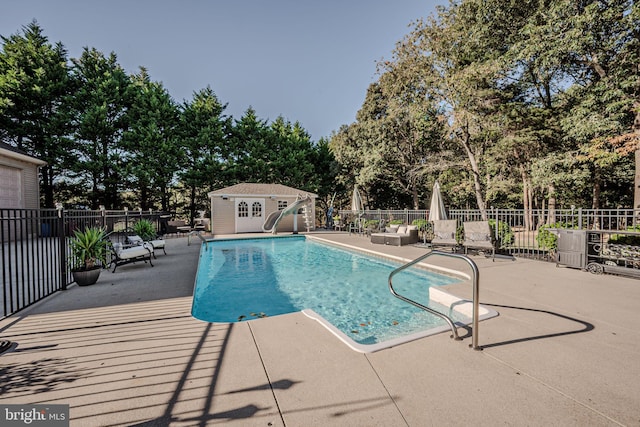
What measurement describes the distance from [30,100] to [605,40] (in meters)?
30.7

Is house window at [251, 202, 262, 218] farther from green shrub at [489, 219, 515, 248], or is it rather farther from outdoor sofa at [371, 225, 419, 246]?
green shrub at [489, 219, 515, 248]

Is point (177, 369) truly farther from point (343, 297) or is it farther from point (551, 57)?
point (551, 57)

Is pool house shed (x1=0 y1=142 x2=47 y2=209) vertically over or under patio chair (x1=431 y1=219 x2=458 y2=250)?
over

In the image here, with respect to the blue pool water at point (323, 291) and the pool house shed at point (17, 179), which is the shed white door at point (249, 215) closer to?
the blue pool water at point (323, 291)

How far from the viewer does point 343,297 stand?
240 inches

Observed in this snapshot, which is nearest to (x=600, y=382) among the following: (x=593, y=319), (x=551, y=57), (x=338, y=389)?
(x=593, y=319)

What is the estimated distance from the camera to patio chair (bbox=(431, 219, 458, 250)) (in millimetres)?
8805

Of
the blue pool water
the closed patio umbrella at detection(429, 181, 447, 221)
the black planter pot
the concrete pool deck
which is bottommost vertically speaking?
the blue pool water

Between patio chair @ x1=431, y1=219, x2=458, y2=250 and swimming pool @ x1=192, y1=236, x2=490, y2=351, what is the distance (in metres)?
1.76

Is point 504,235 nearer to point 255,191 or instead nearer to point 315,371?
point 315,371

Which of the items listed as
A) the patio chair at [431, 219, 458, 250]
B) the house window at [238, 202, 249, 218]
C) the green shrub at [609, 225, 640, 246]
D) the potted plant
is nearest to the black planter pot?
the potted plant

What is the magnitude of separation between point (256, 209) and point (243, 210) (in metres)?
0.87

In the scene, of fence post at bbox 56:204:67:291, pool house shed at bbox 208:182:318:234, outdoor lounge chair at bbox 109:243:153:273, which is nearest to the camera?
→ fence post at bbox 56:204:67:291

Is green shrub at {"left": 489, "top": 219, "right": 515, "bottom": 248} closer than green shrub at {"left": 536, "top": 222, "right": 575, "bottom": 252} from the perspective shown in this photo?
No
